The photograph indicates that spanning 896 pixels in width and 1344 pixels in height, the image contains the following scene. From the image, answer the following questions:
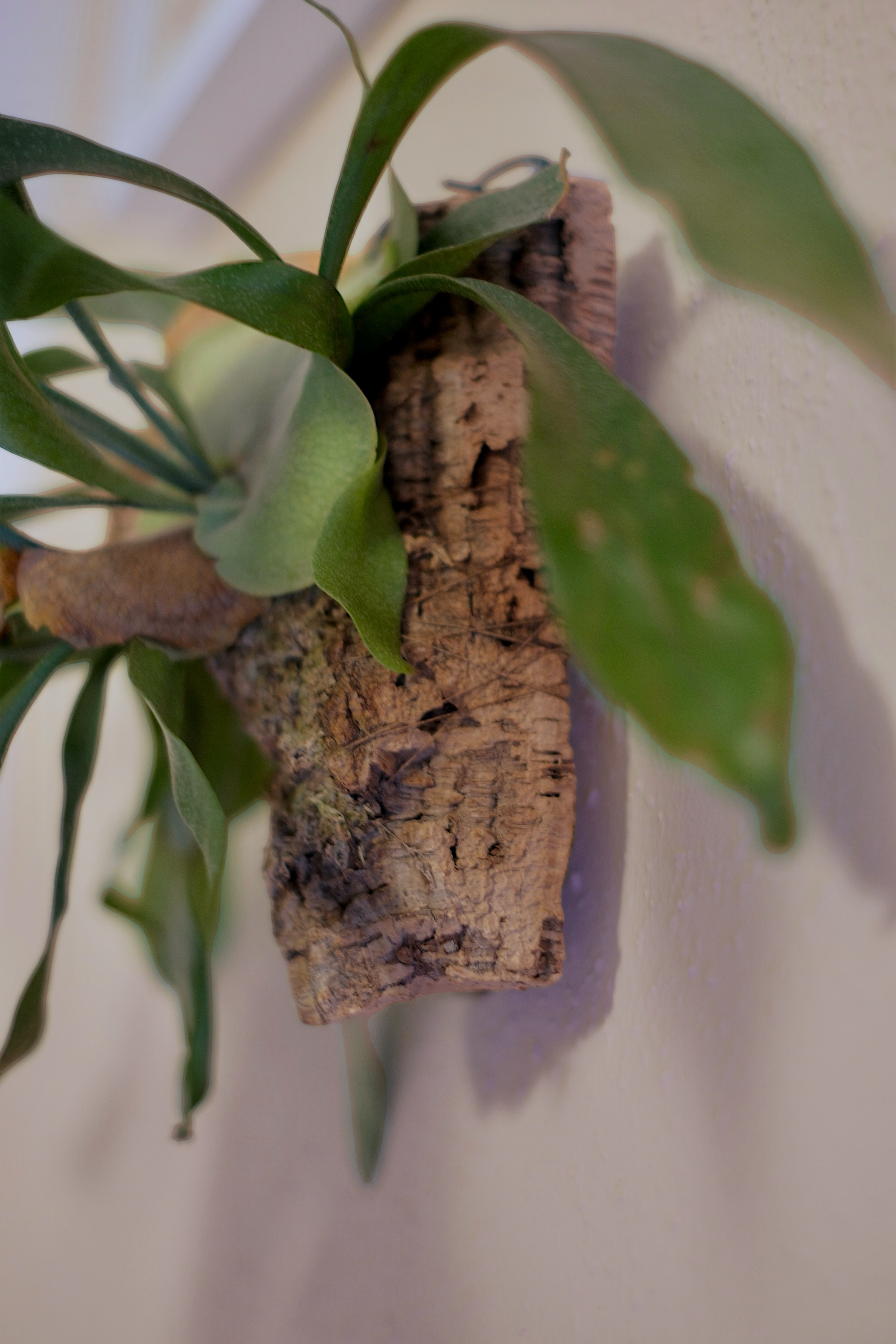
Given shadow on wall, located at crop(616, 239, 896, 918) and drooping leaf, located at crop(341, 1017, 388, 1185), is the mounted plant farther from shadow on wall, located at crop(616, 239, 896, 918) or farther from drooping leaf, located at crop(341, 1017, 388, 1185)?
shadow on wall, located at crop(616, 239, 896, 918)

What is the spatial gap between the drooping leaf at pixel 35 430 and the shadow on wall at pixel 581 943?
1.18 feet

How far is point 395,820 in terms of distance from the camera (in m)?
0.52

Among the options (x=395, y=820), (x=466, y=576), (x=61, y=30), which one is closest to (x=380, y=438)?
(x=466, y=576)

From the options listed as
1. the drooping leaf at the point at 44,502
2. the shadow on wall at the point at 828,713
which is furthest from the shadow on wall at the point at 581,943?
the drooping leaf at the point at 44,502

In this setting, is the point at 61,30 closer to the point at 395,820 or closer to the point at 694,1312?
the point at 395,820

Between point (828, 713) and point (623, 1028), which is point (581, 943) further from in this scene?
point (828, 713)

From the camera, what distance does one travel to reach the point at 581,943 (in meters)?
0.60

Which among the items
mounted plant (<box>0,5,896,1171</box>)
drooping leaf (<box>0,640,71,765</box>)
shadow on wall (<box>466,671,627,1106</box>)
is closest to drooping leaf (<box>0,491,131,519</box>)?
mounted plant (<box>0,5,896,1171</box>)

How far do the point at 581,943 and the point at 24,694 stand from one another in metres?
0.45

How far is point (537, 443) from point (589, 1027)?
420mm

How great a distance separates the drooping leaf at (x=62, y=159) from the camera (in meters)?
0.42

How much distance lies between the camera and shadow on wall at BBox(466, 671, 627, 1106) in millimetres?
585

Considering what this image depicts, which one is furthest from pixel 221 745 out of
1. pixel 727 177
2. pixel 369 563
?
pixel 727 177

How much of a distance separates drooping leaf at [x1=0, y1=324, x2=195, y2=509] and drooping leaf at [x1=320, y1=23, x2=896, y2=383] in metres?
0.31
